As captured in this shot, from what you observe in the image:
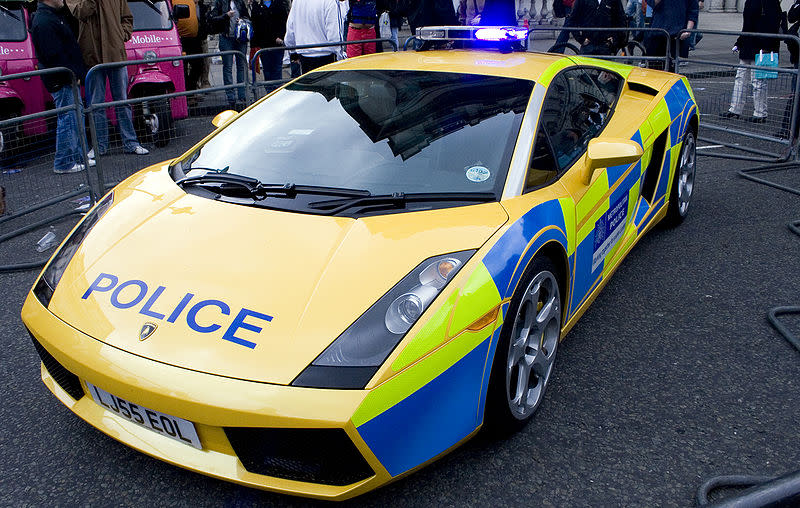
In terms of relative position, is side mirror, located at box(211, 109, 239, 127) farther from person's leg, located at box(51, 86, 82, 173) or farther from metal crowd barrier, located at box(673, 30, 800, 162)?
metal crowd barrier, located at box(673, 30, 800, 162)

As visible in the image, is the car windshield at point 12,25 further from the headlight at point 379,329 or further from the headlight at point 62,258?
the headlight at point 379,329

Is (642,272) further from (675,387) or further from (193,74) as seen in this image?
(193,74)

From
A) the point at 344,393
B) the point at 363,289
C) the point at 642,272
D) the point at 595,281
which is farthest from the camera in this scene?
the point at 642,272

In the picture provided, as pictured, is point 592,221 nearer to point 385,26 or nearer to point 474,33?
point 474,33

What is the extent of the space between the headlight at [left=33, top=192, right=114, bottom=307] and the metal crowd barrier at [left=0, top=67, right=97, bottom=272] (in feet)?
6.82

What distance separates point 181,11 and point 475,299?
8.07m

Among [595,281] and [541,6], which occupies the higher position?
[541,6]

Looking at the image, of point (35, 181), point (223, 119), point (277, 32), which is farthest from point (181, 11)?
point (223, 119)

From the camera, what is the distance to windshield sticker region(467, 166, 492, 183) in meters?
2.71

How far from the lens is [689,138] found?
4.77m

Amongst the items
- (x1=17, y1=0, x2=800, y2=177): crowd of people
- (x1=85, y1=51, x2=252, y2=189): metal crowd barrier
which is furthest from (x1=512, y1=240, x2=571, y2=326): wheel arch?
(x1=17, y1=0, x2=800, y2=177): crowd of people

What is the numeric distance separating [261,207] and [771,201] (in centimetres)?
436

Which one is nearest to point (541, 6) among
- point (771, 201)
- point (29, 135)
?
point (771, 201)

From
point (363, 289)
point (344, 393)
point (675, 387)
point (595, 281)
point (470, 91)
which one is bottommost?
point (675, 387)
